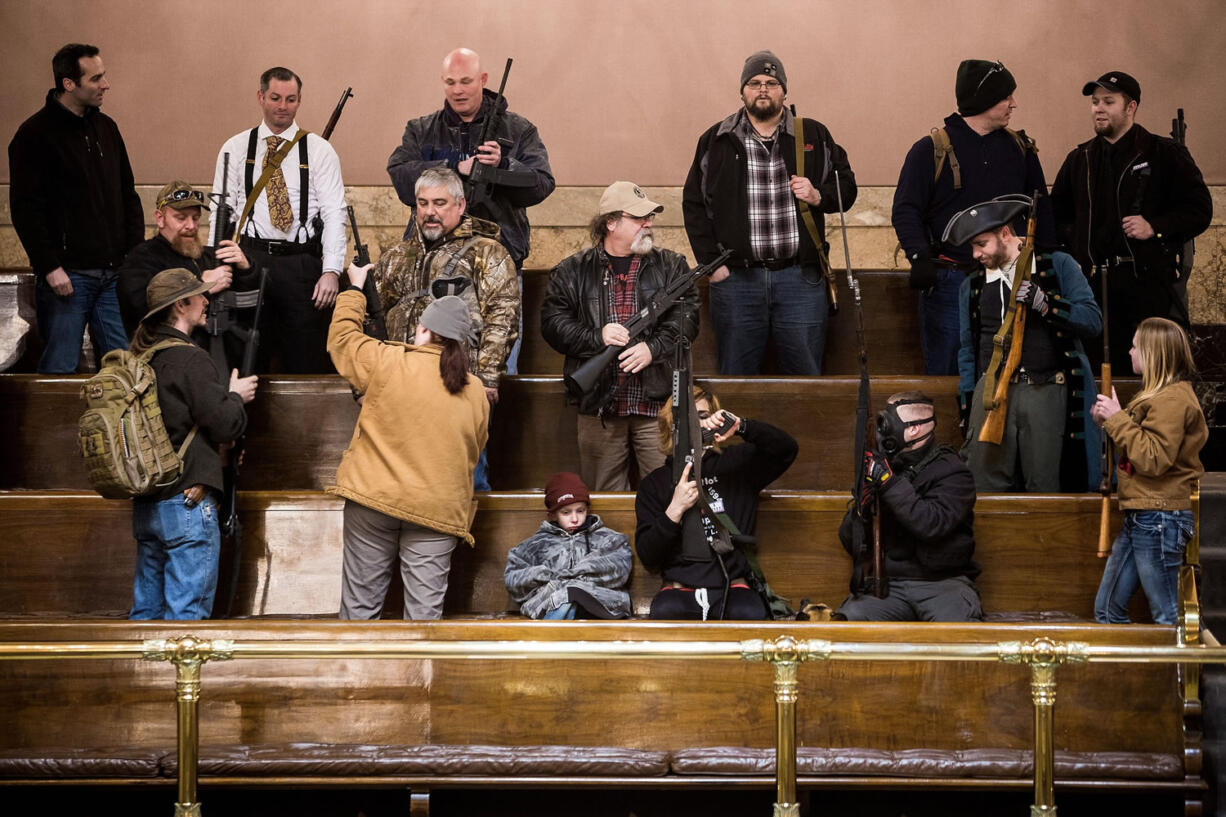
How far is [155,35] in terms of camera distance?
9344 mm

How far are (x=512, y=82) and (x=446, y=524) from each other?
4.84 metres

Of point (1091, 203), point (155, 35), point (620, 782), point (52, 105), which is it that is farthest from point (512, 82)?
point (620, 782)

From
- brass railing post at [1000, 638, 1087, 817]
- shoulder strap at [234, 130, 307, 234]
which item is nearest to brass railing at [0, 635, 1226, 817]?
brass railing post at [1000, 638, 1087, 817]

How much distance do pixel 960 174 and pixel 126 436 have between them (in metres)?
3.90

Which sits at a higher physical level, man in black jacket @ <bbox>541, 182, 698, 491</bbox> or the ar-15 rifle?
the ar-15 rifle

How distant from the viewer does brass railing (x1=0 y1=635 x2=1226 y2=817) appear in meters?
3.64

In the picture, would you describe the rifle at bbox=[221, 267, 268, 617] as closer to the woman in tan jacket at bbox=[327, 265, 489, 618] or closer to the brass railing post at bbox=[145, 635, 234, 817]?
the woman in tan jacket at bbox=[327, 265, 489, 618]

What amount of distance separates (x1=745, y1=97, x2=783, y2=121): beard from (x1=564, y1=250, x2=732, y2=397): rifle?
45.3 inches

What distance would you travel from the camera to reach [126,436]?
4.96m

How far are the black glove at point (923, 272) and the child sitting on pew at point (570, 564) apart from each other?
6.82 ft

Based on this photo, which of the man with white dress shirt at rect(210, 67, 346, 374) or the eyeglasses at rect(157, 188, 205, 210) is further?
the man with white dress shirt at rect(210, 67, 346, 374)

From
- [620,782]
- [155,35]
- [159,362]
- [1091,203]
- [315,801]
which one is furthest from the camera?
[155,35]

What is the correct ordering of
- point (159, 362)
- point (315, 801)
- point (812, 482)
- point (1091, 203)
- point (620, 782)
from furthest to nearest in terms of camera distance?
point (1091, 203), point (812, 482), point (159, 362), point (315, 801), point (620, 782)

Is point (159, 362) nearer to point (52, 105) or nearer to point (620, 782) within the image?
point (620, 782)
